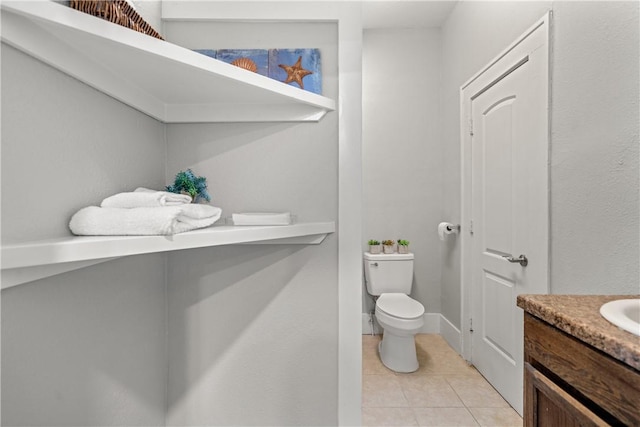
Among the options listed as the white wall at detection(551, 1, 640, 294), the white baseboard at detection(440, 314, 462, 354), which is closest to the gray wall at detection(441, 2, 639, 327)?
the white wall at detection(551, 1, 640, 294)

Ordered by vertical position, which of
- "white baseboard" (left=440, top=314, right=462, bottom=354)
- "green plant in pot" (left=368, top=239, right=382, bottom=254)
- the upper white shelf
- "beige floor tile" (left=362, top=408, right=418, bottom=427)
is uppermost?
the upper white shelf

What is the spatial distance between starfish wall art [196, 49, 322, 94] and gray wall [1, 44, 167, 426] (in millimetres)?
442

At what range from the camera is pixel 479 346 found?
85.4 inches

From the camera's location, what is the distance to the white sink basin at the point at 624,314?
0.55 meters

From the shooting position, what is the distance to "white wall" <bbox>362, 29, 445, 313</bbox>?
284 centimetres

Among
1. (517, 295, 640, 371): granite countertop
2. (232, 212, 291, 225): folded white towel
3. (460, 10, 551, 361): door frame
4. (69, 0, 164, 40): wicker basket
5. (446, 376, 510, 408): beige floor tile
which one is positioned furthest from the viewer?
(460, 10, 551, 361): door frame

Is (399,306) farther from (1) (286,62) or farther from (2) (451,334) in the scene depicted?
(1) (286,62)

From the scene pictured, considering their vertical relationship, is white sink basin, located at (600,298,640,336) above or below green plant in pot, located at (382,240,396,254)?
above

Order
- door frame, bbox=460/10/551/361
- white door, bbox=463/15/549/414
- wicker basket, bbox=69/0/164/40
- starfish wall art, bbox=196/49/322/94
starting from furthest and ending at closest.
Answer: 1. door frame, bbox=460/10/551/361
2. white door, bbox=463/15/549/414
3. starfish wall art, bbox=196/49/322/94
4. wicker basket, bbox=69/0/164/40

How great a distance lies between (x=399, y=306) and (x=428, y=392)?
0.56 metres

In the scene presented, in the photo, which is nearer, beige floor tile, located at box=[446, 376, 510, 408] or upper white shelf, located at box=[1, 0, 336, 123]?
upper white shelf, located at box=[1, 0, 336, 123]

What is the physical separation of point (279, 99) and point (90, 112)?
559 mm

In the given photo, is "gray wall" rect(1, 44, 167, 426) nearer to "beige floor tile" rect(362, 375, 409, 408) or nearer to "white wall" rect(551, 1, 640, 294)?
"beige floor tile" rect(362, 375, 409, 408)

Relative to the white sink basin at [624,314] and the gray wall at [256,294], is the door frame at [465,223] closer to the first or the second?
the gray wall at [256,294]
